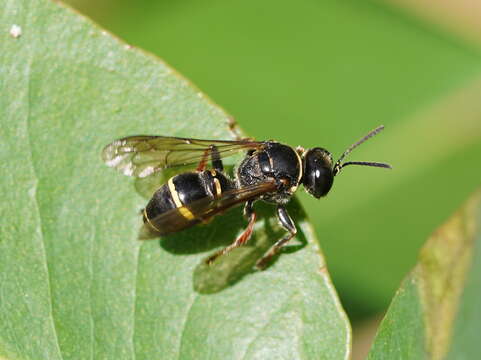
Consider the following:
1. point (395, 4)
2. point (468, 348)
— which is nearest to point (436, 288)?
point (468, 348)

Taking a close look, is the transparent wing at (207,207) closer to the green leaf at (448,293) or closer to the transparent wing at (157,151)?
the transparent wing at (157,151)

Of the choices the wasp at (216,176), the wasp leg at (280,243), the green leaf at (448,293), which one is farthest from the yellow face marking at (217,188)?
the green leaf at (448,293)

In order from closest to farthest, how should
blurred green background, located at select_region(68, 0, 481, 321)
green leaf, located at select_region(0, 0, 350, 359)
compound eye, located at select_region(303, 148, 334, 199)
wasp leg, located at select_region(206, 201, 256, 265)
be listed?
green leaf, located at select_region(0, 0, 350, 359), wasp leg, located at select_region(206, 201, 256, 265), compound eye, located at select_region(303, 148, 334, 199), blurred green background, located at select_region(68, 0, 481, 321)

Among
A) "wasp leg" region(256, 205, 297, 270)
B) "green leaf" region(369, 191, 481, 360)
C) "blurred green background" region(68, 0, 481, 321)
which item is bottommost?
"blurred green background" region(68, 0, 481, 321)

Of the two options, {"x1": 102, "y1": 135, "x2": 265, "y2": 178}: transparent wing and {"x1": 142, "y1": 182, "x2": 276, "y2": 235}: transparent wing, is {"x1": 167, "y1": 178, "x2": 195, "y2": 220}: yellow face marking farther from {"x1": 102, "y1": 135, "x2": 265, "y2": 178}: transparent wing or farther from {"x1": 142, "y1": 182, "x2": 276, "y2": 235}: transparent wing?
{"x1": 102, "y1": 135, "x2": 265, "y2": 178}: transparent wing

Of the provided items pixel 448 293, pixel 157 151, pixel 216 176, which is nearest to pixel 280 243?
pixel 216 176

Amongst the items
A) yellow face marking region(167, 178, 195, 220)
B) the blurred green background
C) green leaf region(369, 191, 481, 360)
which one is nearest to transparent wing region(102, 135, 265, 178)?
yellow face marking region(167, 178, 195, 220)

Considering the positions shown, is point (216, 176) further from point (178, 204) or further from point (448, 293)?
point (448, 293)

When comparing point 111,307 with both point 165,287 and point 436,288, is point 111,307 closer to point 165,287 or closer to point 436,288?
point 165,287
